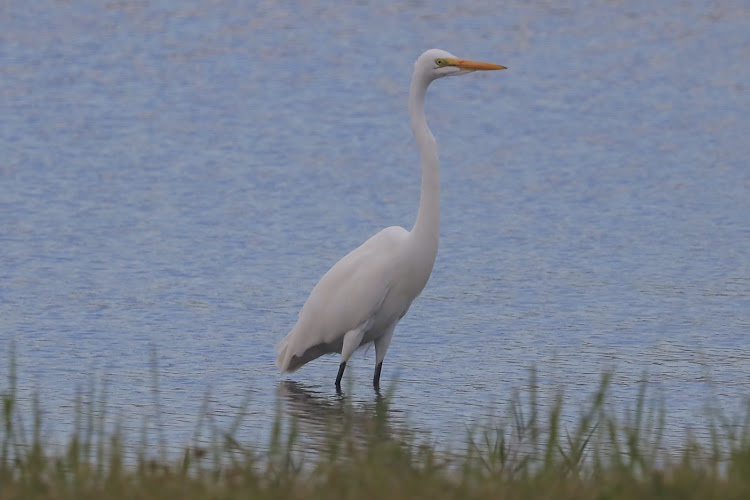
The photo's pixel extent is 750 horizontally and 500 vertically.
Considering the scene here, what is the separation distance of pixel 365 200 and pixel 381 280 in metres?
4.60

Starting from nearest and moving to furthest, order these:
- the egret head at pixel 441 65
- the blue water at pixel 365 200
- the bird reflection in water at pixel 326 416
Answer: the bird reflection in water at pixel 326 416 < the egret head at pixel 441 65 < the blue water at pixel 365 200

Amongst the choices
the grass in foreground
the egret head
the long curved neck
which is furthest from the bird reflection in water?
the grass in foreground

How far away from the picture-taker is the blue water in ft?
24.2

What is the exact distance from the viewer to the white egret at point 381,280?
6.96m

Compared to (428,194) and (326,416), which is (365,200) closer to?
(428,194)

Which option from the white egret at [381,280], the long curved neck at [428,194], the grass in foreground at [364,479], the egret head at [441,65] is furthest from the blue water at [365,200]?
the egret head at [441,65]

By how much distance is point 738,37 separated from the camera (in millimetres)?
17969

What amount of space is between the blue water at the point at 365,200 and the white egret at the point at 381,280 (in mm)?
257

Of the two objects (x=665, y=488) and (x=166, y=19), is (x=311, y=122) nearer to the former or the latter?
(x=166, y=19)

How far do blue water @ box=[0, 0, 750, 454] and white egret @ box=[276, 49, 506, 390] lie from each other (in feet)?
0.84

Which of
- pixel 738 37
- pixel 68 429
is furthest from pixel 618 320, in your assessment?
pixel 738 37

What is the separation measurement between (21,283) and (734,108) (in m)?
8.36

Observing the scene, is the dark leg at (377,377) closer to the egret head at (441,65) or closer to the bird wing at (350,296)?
the bird wing at (350,296)

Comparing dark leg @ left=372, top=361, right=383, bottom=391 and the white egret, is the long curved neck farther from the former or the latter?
dark leg @ left=372, top=361, right=383, bottom=391
